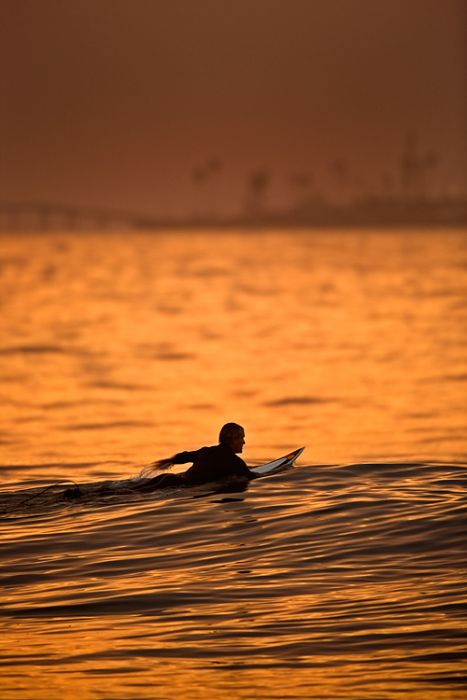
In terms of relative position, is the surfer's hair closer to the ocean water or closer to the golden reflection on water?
the ocean water

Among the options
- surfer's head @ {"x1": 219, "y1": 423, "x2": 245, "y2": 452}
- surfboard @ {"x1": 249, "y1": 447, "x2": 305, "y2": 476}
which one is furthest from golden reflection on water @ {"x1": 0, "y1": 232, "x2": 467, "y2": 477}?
surfer's head @ {"x1": 219, "y1": 423, "x2": 245, "y2": 452}

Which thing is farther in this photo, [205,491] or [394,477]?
[394,477]

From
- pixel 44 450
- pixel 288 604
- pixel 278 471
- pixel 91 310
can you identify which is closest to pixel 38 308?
pixel 91 310

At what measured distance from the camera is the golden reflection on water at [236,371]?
2638 cm

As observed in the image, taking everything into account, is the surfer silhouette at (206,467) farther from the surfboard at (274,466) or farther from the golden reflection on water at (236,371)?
the golden reflection on water at (236,371)

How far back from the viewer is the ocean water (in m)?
11.7

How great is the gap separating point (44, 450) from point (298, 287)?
7461 cm

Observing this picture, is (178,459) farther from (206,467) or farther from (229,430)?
(229,430)

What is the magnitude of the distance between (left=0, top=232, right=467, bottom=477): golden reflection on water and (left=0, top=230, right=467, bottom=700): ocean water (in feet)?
0.44

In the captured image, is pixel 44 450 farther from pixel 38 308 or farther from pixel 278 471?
pixel 38 308

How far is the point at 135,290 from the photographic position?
97438mm

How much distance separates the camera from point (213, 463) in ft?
59.6

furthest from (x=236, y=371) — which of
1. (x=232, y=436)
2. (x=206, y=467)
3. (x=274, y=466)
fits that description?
(x=232, y=436)

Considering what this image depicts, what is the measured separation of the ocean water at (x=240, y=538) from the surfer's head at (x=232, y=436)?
0.66 m
